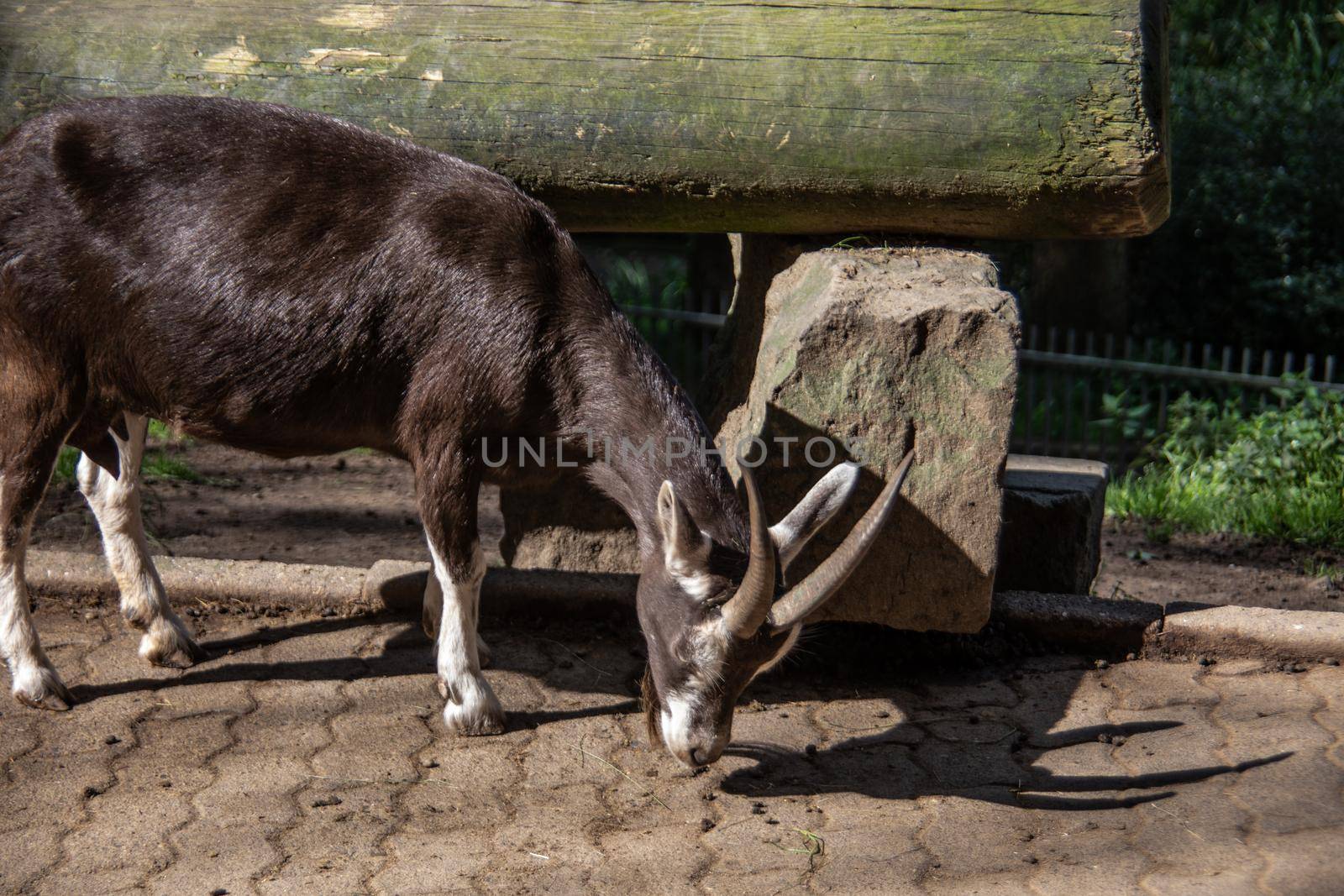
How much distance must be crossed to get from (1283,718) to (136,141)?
155 inches

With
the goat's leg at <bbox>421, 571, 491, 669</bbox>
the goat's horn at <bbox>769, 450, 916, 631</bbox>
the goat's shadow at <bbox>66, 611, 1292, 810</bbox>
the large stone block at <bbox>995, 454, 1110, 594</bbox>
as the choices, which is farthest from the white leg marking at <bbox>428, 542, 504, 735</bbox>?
the large stone block at <bbox>995, 454, 1110, 594</bbox>

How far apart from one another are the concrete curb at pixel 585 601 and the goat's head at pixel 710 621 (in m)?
1.28

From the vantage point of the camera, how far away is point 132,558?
4.69 m

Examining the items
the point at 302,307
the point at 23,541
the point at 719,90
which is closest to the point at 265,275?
the point at 302,307

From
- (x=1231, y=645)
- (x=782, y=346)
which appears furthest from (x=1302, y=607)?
(x=782, y=346)

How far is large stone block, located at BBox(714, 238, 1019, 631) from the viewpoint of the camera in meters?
4.21

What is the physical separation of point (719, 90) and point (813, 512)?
1592 mm

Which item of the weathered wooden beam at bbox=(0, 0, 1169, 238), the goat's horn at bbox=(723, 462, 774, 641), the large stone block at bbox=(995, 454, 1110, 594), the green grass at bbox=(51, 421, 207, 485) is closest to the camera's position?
the goat's horn at bbox=(723, 462, 774, 641)

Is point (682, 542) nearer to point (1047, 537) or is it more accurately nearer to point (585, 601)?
point (585, 601)

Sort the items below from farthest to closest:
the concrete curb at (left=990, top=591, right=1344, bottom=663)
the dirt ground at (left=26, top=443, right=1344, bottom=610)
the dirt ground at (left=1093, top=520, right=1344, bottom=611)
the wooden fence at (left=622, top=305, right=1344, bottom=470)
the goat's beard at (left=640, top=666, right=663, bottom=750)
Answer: the wooden fence at (left=622, top=305, right=1344, bottom=470) → the dirt ground at (left=26, top=443, right=1344, bottom=610) → the dirt ground at (left=1093, top=520, right=1344, bottom=611) → the concrete curb at (left=990, top=591, right=1344, bottom=663) → the goat's beard at (left=640, top=666, right=663, bottom=750)

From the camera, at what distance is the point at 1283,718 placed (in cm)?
421

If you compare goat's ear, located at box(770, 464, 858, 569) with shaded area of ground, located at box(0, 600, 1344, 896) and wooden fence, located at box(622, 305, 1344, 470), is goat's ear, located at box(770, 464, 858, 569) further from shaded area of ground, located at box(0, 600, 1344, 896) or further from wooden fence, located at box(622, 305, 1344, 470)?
wooden fence, located at box(622, 305, 1344, 470)

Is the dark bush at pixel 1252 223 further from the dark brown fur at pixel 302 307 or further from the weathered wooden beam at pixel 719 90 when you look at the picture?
the dark brown fur at pixel 302 307

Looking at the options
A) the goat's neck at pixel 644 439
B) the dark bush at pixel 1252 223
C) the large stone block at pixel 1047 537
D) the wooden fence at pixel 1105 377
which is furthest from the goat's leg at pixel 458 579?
the dark bush at pixel 1252 223
